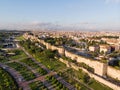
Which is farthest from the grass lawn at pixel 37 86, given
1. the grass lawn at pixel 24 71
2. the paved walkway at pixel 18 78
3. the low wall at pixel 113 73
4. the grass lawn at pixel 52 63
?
the low wall at pixel 113 73

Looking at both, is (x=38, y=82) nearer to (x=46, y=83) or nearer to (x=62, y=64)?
(x=46, y=83)

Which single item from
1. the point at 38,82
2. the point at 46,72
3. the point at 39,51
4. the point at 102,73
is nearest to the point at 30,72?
the point at 46,72

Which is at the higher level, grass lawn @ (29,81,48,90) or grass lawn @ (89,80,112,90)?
grass lawn @ (29,81,48,90)

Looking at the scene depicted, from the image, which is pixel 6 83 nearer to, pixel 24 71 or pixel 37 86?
pixel 37 86

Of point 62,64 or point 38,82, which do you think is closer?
point 38,82

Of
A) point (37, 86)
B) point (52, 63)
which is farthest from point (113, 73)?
point (52, 63)

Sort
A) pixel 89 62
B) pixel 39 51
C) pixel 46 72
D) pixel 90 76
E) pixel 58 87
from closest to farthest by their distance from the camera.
A: pixel 58 87 < pixel 90 76 < pixel 46 72 < pixel 89 62 < pixel 39 51

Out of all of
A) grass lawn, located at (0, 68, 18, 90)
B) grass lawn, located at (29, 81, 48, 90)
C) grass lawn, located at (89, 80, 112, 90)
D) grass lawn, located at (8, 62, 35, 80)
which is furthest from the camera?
grass lawn, located at (8, 62, 35, 80)

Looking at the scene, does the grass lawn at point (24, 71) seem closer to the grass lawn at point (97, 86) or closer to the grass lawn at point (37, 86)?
the grass lawn at point (37, 86)

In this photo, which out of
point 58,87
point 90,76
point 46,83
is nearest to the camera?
point 58,87

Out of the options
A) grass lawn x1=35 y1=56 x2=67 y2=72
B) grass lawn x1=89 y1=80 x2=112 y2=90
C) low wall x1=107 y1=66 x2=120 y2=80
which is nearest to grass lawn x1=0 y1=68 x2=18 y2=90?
grass lawn x1=35 y1=56 x2=67 y2=72

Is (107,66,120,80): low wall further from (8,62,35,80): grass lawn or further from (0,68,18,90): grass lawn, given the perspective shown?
(0,68,18,90): grass lawn
